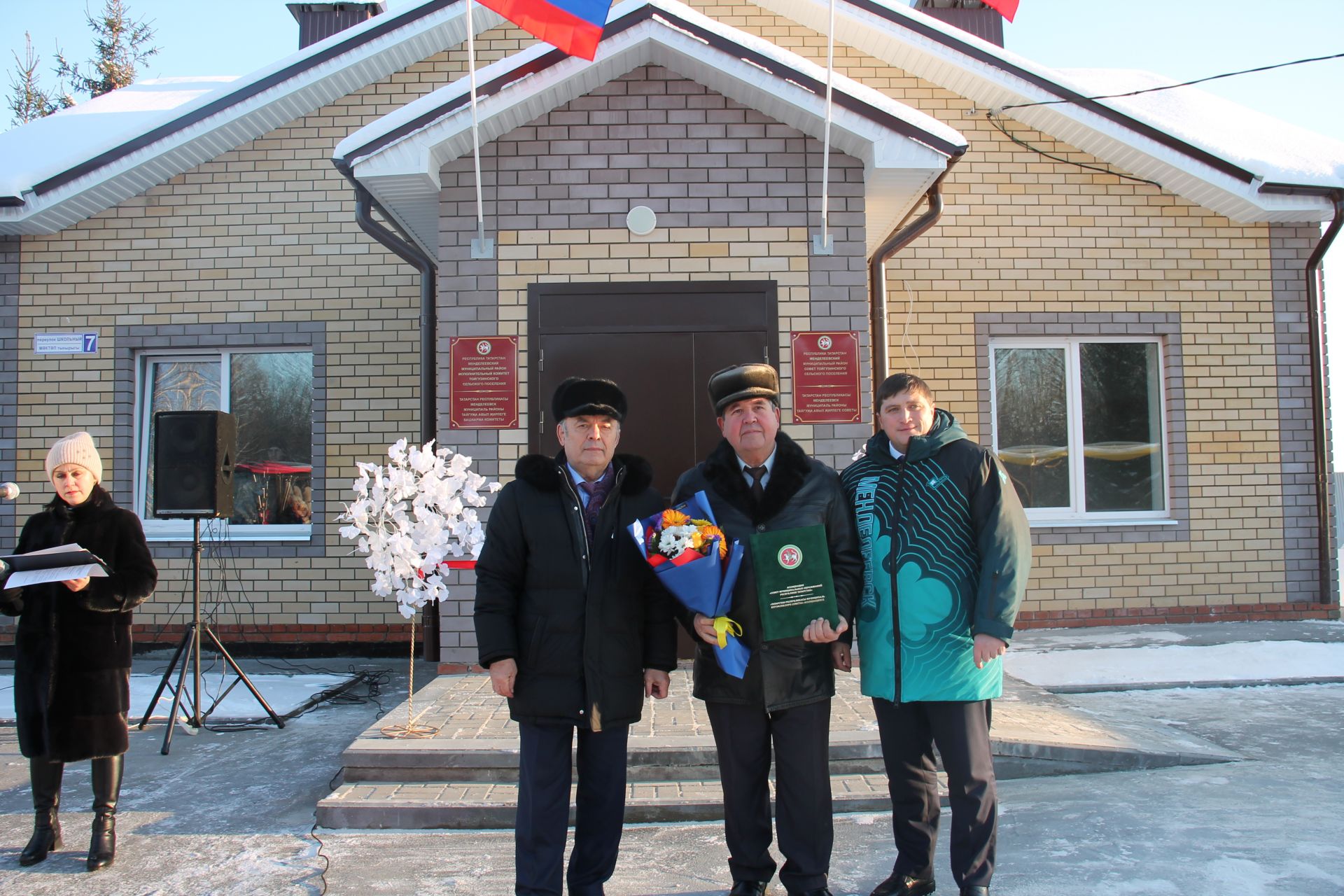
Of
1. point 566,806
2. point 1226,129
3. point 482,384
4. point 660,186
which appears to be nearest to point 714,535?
point 566,806

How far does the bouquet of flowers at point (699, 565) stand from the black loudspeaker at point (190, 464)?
3762 millimetres

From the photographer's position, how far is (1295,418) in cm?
816

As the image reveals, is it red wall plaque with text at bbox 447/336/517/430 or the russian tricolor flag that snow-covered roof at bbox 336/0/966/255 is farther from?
red wall plaque with text at bbox 447/336/517/430

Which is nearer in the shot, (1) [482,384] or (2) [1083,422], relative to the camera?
(1) [482,384]

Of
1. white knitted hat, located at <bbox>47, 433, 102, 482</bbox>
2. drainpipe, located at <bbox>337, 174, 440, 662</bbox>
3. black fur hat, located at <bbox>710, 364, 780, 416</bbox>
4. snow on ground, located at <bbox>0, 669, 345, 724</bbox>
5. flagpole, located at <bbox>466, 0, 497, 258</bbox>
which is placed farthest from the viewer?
drainpipe, located at <bbox>337, 174, 440, 662</bbox>

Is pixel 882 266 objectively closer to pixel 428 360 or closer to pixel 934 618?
pixel 428 360

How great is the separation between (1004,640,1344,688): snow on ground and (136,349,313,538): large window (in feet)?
19.5

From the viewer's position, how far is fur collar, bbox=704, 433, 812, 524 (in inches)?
125

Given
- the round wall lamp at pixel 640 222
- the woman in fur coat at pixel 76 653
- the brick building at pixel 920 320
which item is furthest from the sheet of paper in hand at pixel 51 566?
the brick building at pixel 920 320

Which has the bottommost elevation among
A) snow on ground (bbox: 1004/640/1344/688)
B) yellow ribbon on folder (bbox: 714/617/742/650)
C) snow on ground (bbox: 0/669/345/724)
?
snow on ground (bbox: 0/669/345/724)

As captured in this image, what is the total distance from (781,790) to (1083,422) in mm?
6224

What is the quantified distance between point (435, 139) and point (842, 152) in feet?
8.35

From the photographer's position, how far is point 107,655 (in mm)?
3781

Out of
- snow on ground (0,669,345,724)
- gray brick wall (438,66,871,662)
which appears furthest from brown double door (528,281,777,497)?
snow on ground (0,669,345,724)
